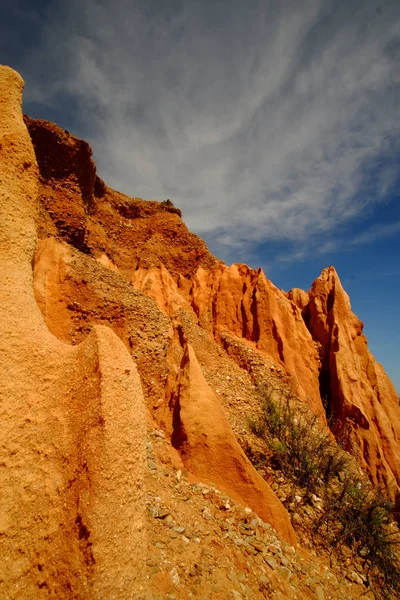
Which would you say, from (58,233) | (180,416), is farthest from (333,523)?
(58,233)

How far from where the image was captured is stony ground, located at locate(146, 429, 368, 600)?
3586 millimetres

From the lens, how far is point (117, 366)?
3.71m

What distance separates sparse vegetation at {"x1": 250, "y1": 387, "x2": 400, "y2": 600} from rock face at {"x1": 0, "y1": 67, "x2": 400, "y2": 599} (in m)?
1.11

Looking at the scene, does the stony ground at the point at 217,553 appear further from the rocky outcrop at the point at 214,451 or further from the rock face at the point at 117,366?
the rock face at the point at 117,366

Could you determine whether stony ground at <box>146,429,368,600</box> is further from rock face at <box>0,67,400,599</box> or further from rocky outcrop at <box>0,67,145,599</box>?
rocky outcrop at <box>0,67,145,599</box>

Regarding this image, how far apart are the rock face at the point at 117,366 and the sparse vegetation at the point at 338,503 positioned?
3.64ft

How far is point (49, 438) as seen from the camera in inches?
123

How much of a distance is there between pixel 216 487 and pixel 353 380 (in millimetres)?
9694

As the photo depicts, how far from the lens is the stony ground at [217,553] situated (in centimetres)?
359

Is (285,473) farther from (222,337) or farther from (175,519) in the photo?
(222,337)

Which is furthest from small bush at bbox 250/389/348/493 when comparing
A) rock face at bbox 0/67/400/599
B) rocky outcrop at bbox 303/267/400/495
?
rocky outcrop at bbox 303/267/400/495

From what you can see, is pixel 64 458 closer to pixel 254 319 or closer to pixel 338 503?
pixel 338 503

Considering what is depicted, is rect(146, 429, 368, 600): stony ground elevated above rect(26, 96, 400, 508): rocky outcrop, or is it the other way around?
rect(26, 96, 400, 508): rocky outcrop

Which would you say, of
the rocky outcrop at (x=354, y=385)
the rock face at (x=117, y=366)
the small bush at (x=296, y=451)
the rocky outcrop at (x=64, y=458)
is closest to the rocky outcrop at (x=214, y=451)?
the rock face at (x=117, y=366)
